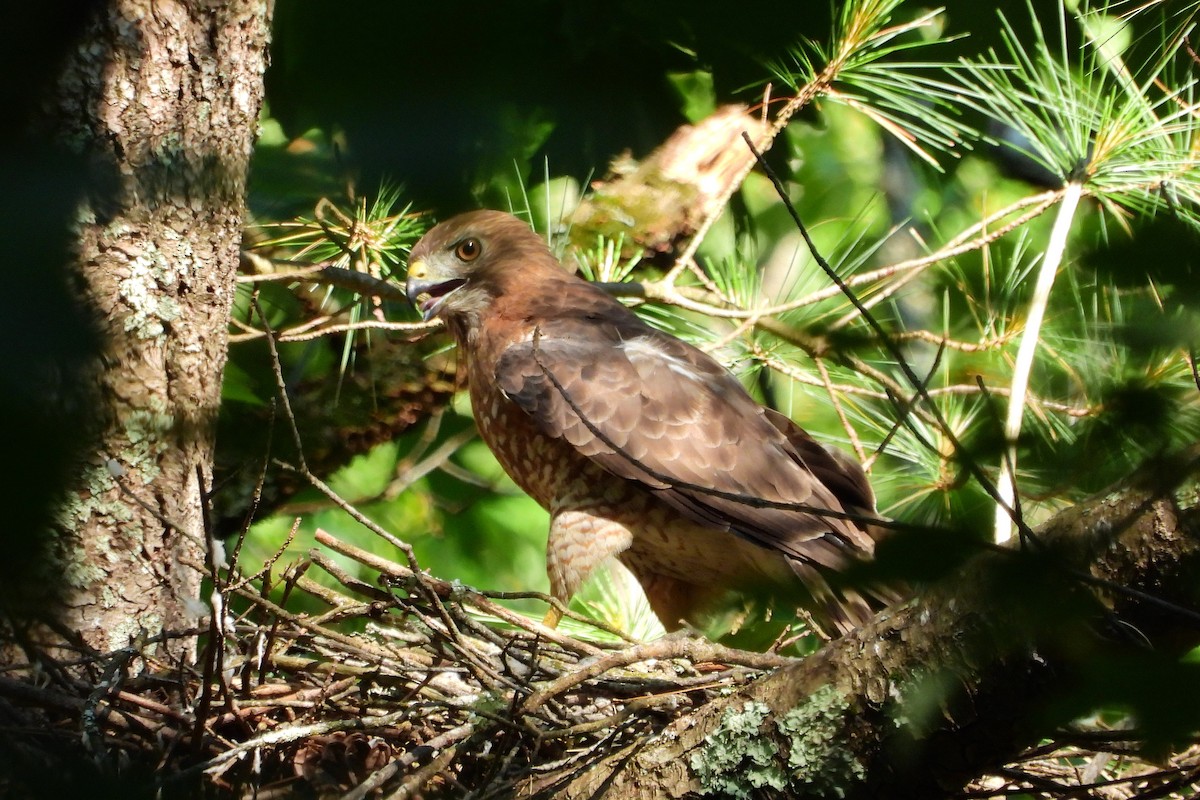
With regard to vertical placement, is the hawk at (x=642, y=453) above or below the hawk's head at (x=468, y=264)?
below

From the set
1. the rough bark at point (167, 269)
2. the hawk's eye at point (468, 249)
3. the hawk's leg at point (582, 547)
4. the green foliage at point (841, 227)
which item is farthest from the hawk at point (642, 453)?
the rough bark at point (167, 269)

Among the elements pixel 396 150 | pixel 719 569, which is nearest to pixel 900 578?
pixel 396 150

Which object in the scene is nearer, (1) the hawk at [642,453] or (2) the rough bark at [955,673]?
(2) the rough bark at [955,673]

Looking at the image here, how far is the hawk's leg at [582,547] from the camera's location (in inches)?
145

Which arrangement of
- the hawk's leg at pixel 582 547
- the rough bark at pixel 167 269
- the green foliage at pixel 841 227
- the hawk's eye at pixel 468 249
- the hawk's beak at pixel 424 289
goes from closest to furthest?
the green foliage at pixel 841 227, the rough bark at pixel 167 269, the hawk's leg at pixel 582 547, the hawk's beak at pixel 424 289, the hawk's eye at pixel 468 249

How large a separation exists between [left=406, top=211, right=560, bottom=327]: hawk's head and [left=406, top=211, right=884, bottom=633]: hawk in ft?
0.12

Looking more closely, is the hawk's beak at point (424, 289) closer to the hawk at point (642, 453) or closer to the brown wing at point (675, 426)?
the hawk at point (642, 453)

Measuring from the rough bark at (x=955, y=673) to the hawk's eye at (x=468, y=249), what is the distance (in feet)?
8.02

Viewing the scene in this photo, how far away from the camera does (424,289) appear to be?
4207 millimetres

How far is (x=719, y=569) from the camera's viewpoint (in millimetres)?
3691

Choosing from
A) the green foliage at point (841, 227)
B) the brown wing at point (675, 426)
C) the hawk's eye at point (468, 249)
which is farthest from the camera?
the hawk's eye at point (468, 249)

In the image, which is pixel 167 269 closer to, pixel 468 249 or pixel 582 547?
pixel 582 547

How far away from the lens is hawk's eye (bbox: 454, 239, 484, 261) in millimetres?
4348

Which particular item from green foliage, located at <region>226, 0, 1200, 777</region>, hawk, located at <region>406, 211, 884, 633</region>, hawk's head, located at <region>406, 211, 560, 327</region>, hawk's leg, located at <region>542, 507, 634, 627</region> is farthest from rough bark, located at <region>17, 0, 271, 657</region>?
hawk's head, located at <region>406, 211, 560, 327</region>
